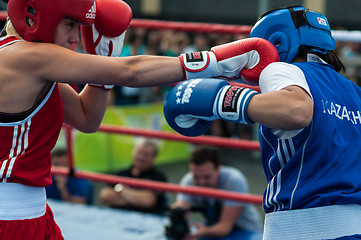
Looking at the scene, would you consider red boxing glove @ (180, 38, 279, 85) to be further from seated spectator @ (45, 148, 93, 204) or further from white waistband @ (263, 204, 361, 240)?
seated spectator @ (45, 148, 93, 204)

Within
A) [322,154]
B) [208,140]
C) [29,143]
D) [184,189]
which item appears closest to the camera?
[322,154]

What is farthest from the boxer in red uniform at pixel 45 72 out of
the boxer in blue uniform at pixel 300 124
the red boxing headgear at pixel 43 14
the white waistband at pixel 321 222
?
the white waistband at pixel 321 222

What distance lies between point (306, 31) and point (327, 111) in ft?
0.94

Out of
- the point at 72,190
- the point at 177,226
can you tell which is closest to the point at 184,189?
the point at 177,226

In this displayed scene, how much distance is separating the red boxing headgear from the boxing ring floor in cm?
168

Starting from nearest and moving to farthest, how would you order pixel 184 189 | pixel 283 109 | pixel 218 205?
pixel 283 109 → pixel 184 189 → pixel 218 205

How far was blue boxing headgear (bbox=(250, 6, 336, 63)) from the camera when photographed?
1.62m

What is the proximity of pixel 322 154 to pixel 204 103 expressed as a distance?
1.18 ft

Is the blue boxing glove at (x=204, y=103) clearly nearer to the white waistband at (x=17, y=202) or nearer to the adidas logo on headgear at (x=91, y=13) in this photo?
the adidas logo on headgear at (x=91, y=13)

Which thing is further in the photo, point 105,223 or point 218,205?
point 218,205

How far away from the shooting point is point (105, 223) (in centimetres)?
328

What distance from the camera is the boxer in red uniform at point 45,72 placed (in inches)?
61.1

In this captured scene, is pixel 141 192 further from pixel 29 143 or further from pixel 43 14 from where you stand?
pixel 43 14

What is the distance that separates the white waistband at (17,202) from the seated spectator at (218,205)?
5.48 ft
